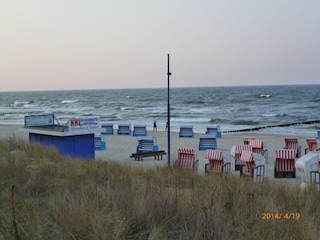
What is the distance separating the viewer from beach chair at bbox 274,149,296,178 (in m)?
13.2

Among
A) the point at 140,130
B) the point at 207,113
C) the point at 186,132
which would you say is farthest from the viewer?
the point at 207,113

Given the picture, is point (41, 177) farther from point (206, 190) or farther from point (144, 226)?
point (144, 226)

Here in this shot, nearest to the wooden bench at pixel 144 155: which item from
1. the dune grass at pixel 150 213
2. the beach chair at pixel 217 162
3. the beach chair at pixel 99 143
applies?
the beach chair at pixel 217 162

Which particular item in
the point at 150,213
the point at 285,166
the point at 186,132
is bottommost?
the point at 186,132

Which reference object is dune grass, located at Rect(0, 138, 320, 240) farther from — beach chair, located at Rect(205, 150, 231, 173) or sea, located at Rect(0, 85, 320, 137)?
beach chair, located at Rect(205, 150, 231, 173)

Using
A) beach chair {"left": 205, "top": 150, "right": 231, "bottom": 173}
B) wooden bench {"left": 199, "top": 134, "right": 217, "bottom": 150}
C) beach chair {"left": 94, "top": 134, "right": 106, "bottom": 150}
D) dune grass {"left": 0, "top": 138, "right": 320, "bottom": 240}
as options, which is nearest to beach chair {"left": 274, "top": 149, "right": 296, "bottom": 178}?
beach chair {"left": 205, "top": 150, "right": 231, "bottom": 173}

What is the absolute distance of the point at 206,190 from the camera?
582cm

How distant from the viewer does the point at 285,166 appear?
13.4 meters

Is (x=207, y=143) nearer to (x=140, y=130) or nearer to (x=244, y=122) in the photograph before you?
(x=140, y=130)

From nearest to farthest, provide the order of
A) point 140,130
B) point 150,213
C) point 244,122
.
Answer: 1. point 150,213
2. point 140,130
3. point 244,122

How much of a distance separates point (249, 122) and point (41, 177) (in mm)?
40988

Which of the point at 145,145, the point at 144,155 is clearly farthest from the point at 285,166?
the point at 145,145

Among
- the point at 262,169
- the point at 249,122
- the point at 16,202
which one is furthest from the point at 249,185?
the point at 249,122

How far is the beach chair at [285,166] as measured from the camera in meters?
13.2
